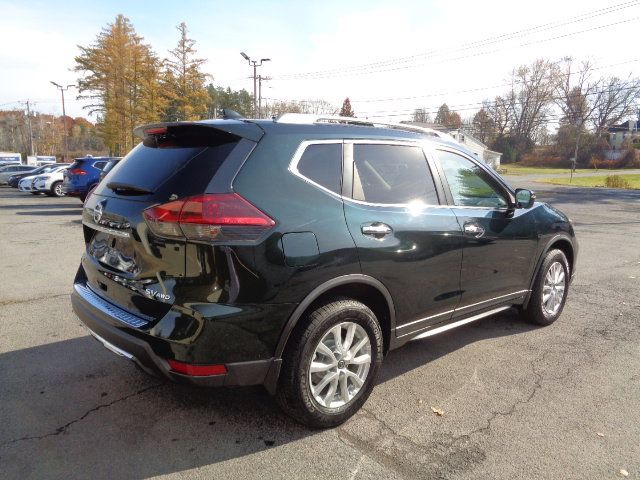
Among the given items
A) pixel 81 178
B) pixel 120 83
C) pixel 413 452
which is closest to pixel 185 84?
pixel 120 83

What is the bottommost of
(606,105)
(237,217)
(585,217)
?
(585,217)

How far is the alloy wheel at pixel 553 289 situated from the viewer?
15.1ft

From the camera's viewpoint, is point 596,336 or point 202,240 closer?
point 202,240

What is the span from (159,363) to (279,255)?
829 mm

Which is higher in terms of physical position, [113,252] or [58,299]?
[113,252]

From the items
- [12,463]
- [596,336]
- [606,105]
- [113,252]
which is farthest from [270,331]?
[606,105]

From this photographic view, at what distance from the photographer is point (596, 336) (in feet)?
14.6

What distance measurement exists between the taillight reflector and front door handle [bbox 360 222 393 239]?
1.15 metres

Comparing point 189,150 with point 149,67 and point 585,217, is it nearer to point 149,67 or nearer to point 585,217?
point 585,217

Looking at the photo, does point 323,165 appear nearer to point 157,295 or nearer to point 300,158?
point 300,158

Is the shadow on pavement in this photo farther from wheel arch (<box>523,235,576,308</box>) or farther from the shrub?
the shrub

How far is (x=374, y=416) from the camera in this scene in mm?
2967

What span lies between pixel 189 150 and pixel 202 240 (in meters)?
0.63

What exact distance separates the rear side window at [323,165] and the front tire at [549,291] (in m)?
2.63
